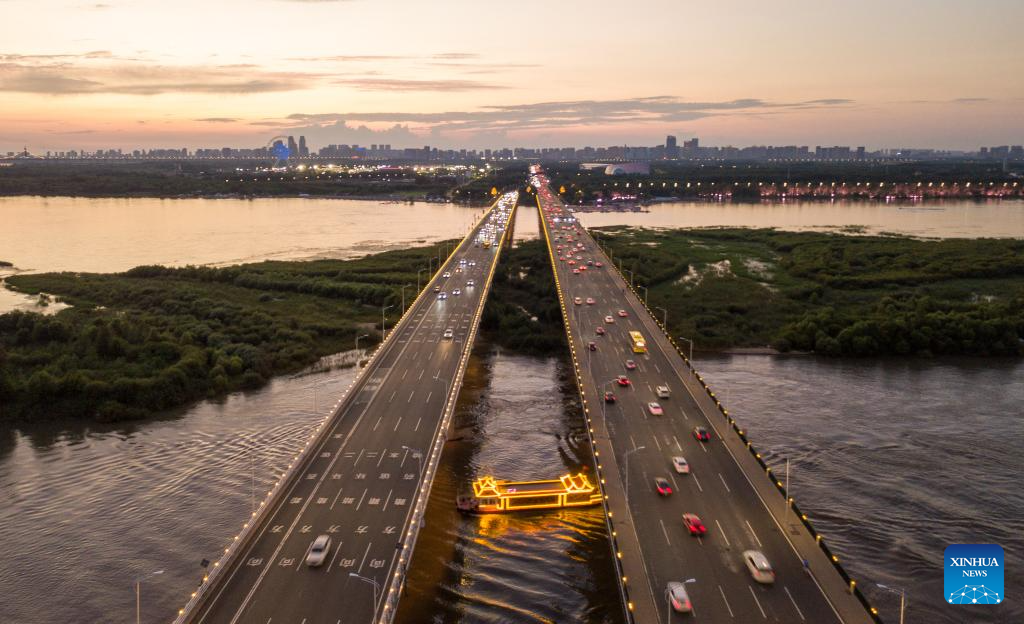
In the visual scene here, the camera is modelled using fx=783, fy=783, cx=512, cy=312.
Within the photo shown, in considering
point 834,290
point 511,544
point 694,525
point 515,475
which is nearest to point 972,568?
point 694,525

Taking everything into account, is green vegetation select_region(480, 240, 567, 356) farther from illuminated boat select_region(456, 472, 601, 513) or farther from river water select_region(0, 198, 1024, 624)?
illuminated boat select_region(456, 472, 601, 513)

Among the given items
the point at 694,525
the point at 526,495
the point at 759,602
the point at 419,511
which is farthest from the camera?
the point at 526,495

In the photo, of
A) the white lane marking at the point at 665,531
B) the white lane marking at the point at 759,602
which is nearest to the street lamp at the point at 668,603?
the white lane marking at the point at 759,602

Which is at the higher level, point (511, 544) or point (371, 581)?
point (371, 581)

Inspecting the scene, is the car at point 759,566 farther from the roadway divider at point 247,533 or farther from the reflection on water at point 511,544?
the roadway divider at point 247,533

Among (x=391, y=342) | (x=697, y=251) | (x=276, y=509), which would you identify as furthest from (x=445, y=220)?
(x=276, y=509)

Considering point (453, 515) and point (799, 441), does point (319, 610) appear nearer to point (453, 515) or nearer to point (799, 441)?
point (453, 515)

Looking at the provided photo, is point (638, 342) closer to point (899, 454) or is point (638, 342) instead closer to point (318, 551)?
point (899, 454)

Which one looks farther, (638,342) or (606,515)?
(638,342)

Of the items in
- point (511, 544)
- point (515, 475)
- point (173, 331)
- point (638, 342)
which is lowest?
point (511, 544)
